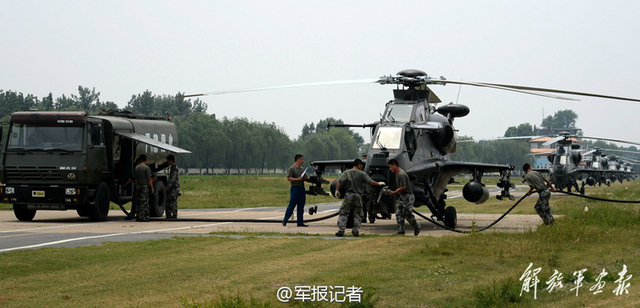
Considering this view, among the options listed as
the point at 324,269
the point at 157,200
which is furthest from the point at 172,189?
the point at 324,269

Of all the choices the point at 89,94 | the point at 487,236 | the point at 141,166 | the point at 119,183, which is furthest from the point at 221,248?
the point at 89,94

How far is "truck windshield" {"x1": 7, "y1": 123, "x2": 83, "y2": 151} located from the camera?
23219mm

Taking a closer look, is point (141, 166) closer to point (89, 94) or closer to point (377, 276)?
point (377, 276)

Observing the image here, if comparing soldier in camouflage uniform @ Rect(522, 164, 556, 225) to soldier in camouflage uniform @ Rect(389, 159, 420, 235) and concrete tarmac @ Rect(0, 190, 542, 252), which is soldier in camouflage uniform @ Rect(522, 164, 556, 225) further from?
soldier in camouflage uniform @ Rect(389, 159, 420, 235)

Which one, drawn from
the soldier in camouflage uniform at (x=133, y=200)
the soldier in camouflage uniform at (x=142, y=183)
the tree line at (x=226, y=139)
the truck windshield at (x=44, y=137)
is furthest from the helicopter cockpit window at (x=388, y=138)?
the tree line at (x=226, y=139)

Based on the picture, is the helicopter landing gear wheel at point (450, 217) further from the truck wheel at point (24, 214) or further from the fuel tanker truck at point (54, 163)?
the truck wheel at point (24, 214)

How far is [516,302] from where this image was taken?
966 cm

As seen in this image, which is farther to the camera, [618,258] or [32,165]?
[32,165]

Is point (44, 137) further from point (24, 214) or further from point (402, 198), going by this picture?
point (402, 198)

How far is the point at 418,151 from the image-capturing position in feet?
70.4

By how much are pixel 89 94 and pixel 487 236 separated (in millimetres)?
159154

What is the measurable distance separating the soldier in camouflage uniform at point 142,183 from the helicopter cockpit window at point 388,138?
736 centimetres

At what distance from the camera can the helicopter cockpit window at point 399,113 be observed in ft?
71.4

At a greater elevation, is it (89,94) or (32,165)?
(89,94)
